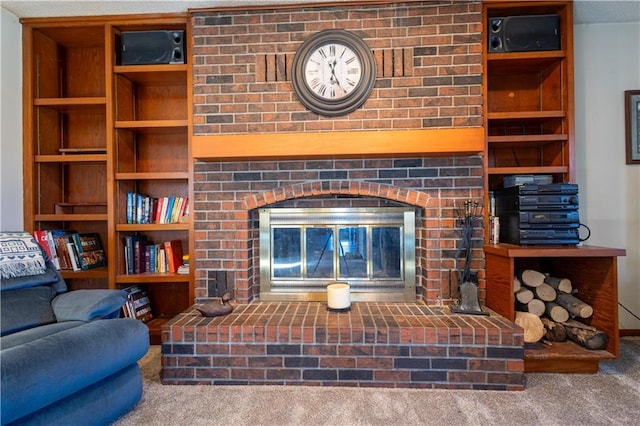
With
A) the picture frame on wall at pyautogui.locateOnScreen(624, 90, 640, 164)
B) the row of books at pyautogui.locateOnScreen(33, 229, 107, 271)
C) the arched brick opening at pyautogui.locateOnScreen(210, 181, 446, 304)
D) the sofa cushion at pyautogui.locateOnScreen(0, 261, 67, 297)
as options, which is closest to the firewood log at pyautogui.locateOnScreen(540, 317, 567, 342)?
the arched brick opening at pyautogui.locateOnScreen(210, 181, 446, 304)

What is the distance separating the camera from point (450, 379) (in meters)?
1.73

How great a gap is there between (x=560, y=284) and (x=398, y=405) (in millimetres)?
1325

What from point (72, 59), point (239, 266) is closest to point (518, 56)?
point (239, 266)

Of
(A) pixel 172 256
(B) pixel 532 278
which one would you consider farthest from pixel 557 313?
(A) pixel 172 256

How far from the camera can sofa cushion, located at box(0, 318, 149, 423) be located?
3.59 ft

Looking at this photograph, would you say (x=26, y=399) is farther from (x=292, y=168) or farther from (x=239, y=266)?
(x=292, y=168)

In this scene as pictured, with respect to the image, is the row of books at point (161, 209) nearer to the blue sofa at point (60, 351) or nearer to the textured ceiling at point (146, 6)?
the blue sofa at point (60, 351)

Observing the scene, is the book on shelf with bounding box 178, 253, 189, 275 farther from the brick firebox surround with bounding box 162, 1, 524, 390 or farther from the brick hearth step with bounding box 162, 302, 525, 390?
the brick hearth step with bounding box 162, 302, 525, 390

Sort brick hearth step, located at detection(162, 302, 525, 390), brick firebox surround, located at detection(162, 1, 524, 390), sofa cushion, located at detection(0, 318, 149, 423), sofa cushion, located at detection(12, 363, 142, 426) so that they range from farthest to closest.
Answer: brick firebox surround, located at detection(162, 1, 524, 390), brick hearth step, located at detection(162, 302, 525, 390), sofa cushion, located at detection(12, 363, 142, 426), sofa cushion, located at detection(0, 318, 149, 423)

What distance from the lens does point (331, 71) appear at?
2105 mm

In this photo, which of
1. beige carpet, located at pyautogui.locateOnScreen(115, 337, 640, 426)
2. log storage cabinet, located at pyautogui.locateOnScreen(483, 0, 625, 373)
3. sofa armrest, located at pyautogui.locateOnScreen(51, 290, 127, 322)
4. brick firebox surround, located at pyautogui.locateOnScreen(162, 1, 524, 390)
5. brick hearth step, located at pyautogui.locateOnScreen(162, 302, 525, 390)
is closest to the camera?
beige carpet, located at pyautogui.locateOnScreen(115, 337, 640, 426)

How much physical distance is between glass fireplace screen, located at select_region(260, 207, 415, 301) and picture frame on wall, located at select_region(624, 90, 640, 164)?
1.68 m

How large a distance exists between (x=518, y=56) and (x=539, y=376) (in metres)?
1.96

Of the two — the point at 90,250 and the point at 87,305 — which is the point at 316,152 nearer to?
the point at 87,305
